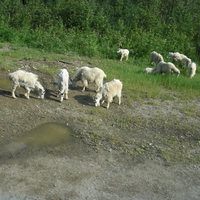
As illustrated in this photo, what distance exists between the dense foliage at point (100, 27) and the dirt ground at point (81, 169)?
33.3ft

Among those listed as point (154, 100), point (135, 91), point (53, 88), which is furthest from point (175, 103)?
point (53, 88)

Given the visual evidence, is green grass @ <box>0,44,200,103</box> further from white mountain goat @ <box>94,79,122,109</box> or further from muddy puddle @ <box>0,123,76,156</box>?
muddy puddle @ <box>0,123,76,156</box>

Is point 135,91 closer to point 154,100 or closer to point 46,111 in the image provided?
point 154,100

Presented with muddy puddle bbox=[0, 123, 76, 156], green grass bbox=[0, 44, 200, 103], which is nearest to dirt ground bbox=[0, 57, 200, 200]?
muddy puddle bbox=[0, 123, 76, 156]

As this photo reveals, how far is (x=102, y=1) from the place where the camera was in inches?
1326

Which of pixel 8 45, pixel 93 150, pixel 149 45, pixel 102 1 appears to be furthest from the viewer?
pixel 102 1

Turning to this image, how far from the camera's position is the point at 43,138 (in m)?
7.54

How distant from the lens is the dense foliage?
63.3ft

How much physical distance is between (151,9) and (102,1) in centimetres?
754

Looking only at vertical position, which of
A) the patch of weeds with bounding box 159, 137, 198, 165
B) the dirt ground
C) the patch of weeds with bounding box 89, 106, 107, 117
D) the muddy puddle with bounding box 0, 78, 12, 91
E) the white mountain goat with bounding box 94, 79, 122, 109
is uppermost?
the white mountain goat with bounding box 94, 79, 122, 109

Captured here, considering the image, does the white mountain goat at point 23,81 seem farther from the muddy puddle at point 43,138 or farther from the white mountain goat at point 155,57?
the white mountain goat at point 155,57

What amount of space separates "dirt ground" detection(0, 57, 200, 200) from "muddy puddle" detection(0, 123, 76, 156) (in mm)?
120

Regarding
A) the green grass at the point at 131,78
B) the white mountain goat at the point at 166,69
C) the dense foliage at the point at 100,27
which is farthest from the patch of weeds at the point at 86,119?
the dense foliage at the point at 100,27

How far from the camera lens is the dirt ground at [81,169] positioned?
5551 mm
